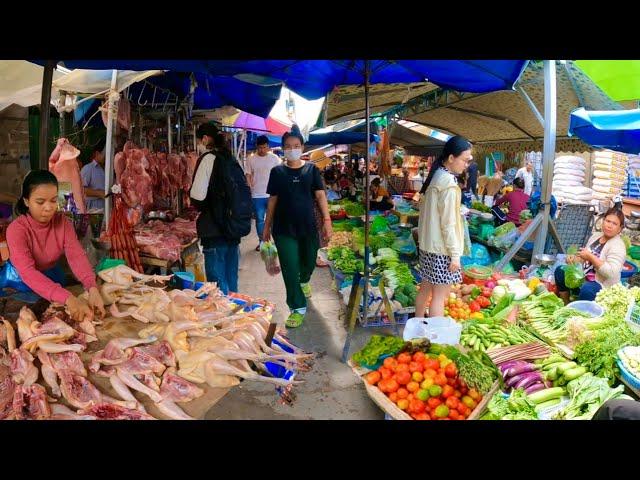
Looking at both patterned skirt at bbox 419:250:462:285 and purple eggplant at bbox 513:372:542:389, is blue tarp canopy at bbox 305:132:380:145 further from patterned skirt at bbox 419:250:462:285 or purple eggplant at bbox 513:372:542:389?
purple eggplant at bbox 513:372:542:389

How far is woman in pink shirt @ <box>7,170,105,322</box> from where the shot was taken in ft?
9.08

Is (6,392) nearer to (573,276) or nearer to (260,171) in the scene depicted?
(573,276)

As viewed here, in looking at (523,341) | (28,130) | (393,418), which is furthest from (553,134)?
(28,130)

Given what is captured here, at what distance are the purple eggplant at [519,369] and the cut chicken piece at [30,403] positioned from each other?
3.23 meters

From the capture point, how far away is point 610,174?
14922 mm

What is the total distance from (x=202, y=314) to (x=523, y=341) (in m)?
3.14

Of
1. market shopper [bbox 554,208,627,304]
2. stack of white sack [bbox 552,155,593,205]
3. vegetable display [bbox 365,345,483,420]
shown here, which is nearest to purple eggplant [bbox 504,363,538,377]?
vegetable display [bbox 365,345,483,420]

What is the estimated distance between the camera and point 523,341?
14.1 ft

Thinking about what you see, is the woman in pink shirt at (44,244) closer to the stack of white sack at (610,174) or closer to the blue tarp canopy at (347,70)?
the blue tarp canopy at (347,70)

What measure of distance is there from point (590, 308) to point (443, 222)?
1.90m

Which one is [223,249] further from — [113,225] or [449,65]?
[449,65]

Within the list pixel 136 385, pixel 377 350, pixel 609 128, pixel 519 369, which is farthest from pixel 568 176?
pixel 136 385

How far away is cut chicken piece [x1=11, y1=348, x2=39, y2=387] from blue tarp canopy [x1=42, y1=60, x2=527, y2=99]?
2.40 metres

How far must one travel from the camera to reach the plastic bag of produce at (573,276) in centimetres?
533
